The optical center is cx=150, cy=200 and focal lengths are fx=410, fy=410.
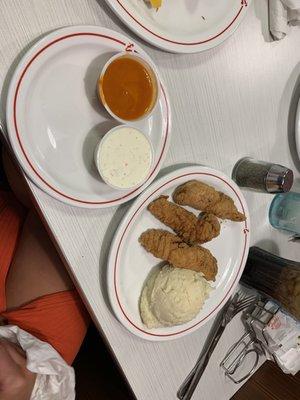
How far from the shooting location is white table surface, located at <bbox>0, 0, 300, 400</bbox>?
0.95 metres

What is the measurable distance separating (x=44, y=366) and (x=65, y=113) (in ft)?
2.35

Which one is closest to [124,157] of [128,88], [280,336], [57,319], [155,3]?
[128,88]

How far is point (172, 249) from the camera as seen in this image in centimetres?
113

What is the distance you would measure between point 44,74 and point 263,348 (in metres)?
1.19

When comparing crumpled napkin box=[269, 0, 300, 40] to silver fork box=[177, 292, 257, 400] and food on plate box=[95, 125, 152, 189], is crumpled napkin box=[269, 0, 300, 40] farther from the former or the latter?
silver fork box=[177, 292, 257, 400]

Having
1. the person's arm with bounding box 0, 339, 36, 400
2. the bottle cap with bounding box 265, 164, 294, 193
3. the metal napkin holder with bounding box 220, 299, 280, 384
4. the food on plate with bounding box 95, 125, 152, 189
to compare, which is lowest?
the metal napkin holder with bounding box 220, 299, 280, 384

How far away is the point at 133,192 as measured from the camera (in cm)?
104

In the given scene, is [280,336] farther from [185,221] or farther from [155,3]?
[155,3]

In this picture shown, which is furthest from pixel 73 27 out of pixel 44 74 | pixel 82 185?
pixel 82 185

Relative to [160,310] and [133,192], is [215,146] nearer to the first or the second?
[133,192]

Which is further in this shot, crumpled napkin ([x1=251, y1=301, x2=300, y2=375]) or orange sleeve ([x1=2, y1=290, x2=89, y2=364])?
crumpled napkin ([x1=251, y1=301, x2=300, y2=375])

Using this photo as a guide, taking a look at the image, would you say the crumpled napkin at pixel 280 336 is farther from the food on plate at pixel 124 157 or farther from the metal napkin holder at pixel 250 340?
the food on plate at pixel 124 157

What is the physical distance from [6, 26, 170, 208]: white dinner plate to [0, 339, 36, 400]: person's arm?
49 centimetres

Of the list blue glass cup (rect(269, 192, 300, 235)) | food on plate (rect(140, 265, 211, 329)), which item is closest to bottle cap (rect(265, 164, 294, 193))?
blue glass cup (rect(269, 192, 300, 235))
